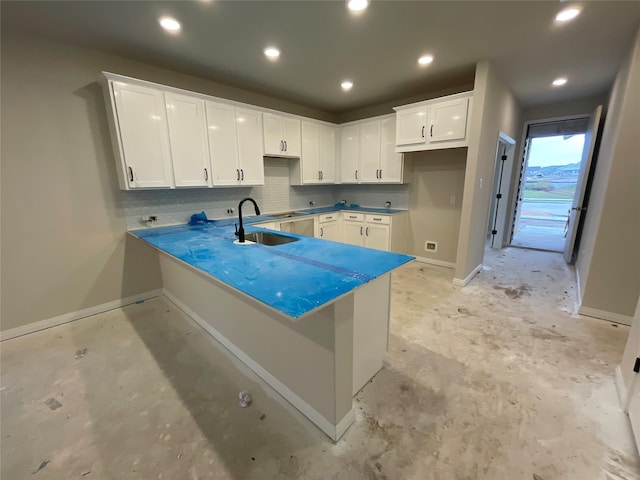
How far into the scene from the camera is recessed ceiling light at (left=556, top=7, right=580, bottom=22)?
2025 millimetres

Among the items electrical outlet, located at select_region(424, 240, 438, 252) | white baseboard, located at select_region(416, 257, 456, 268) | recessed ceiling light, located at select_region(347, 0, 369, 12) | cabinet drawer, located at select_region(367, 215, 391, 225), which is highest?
recessed ceiling light, located at select_region(347, 0, 369, 12)

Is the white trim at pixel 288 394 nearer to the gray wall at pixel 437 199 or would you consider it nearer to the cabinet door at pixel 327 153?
the cabinet door at pixel 327 153

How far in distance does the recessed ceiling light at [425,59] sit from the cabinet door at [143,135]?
2.84m

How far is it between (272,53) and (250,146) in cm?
118

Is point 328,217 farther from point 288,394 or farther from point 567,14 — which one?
point 567,14

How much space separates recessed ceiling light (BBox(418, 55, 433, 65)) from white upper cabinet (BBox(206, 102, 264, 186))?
2.12 metres

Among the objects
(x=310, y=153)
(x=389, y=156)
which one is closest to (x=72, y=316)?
(x=310, y=153)

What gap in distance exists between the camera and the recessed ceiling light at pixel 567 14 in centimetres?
203

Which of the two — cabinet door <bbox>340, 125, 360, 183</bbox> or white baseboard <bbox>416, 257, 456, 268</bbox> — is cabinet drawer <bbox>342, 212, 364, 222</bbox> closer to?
cabinet door <bbox>340, 125, 360, 183</bbox>

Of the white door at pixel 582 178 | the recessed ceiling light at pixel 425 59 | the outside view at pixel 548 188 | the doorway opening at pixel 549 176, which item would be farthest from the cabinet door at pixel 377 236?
the outside view at pixel 548 188

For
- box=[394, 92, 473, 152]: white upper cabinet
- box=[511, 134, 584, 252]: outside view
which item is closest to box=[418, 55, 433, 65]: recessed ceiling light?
box=[394, 92, 473, 152]: white upper cabinet

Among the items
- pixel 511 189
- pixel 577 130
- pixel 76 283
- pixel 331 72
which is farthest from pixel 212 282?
pixel 577 130

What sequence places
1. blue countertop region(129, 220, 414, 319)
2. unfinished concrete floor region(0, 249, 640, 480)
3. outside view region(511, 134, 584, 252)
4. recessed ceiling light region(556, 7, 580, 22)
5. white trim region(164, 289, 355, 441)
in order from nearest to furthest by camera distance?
blue countertop region(129, 220, 414, 319) → unfinished concrete floor region(0, 249, 640, 480) → white trim region(164, 289, 355, 441) → recessed ceiling light region(556, 7, 580, 22) → outside view region(511, 134, 584, 252)

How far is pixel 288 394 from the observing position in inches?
66.0
